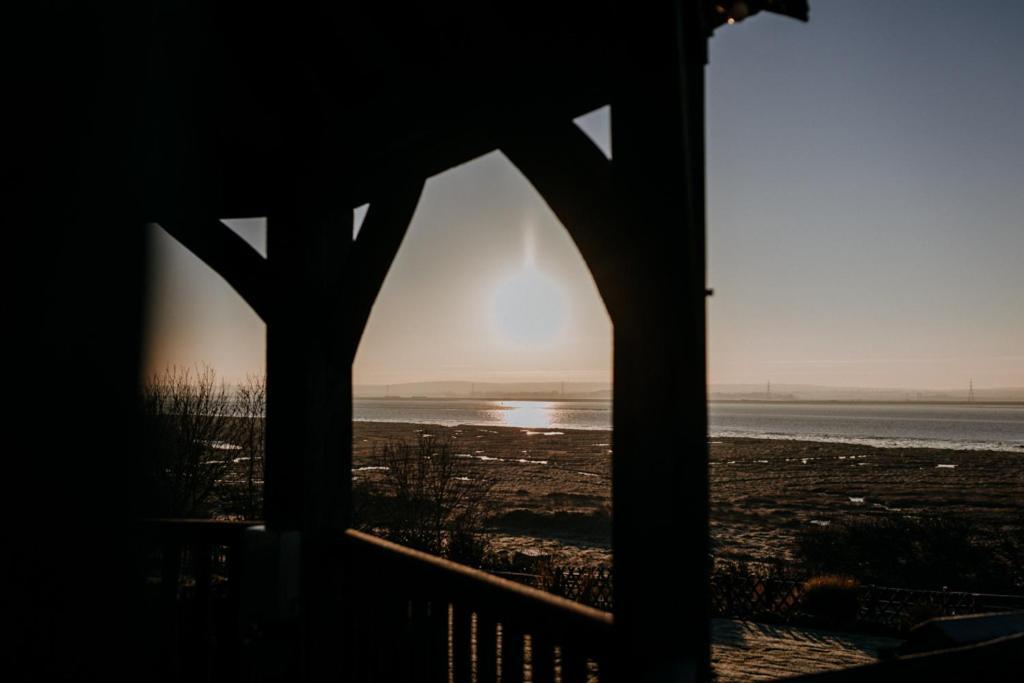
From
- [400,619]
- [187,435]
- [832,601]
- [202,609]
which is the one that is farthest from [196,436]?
[400,619]

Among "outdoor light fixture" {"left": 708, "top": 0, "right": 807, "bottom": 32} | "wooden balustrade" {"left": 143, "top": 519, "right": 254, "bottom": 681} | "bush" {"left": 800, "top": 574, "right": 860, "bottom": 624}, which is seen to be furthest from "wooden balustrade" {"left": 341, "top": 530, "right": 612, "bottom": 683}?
"bush" {"left": 800, "top": 574, "right": 860, "bottom": 624}

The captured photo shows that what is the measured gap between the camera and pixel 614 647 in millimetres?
1654

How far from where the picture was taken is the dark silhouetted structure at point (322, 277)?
1.65 metres

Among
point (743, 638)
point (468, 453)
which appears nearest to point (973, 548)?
point (743, 638)

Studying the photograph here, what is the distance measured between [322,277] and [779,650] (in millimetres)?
7483

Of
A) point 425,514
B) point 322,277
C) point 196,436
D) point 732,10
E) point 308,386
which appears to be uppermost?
point 732,10

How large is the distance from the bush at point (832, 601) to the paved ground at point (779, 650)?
70 centimetres

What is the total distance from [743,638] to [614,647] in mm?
8283

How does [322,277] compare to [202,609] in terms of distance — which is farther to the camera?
[202,609]

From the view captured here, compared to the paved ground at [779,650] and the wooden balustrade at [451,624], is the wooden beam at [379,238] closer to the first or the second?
the wooden balustrade at [451,624]

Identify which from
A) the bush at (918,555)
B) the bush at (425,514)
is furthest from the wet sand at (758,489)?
the bush at (425,514)

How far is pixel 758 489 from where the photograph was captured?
3459cm

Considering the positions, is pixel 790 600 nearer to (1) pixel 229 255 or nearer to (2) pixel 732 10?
(1) pixel 229 255

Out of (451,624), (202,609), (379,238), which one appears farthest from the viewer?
(202,609)
